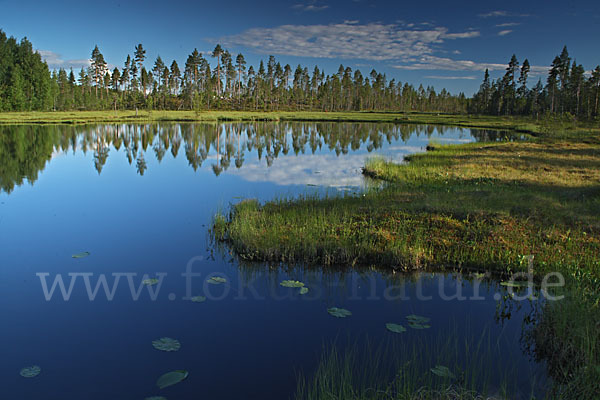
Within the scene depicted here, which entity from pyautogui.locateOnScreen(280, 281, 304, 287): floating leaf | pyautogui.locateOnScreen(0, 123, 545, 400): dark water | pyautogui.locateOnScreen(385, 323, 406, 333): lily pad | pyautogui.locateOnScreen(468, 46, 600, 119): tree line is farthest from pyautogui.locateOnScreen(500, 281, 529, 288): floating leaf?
pyautogui.locateOnScreen(468, 46, 600, 119): tree line

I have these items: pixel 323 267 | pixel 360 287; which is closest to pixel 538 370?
pixel 360 287

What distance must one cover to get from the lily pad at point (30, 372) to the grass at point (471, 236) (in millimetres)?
5413

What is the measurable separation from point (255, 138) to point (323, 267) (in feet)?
120

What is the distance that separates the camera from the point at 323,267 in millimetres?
10000

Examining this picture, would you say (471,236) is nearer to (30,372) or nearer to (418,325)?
(418,325)

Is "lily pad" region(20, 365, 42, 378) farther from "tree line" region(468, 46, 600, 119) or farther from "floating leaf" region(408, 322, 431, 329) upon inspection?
"tree line" region(468, 46, 600, 119)

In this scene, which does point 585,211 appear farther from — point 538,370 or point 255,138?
point 255,138

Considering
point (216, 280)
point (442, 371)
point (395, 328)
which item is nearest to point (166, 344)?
point (216, 280)

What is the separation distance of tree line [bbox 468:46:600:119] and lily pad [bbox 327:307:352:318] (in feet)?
246

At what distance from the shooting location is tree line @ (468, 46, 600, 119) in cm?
8185

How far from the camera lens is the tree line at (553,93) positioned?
269 ft

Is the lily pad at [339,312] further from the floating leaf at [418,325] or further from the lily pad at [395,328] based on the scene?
the floating leaf at [418,325]

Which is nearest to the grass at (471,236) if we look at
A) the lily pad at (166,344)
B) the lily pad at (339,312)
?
the lily pad at (339,312)

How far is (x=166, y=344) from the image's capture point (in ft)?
21.2
